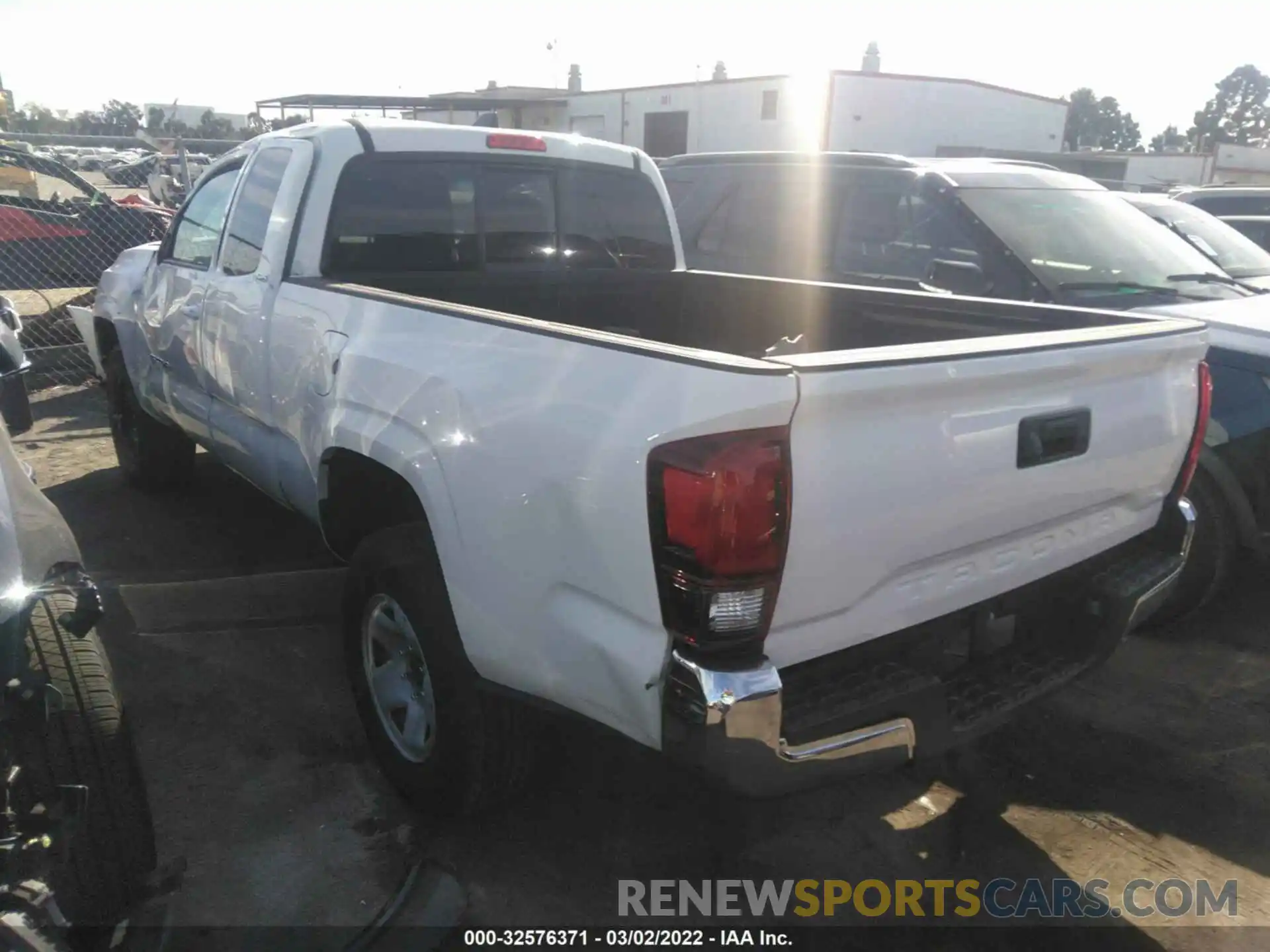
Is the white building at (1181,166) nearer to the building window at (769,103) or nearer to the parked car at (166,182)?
the building window at (769,103)

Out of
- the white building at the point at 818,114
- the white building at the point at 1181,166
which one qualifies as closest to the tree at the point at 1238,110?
the white building at the point at 1181,166

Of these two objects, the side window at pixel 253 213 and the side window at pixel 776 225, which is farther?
the side window at pixel 776 225

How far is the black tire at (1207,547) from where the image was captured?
13.6ft

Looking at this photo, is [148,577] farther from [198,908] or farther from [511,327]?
[511,327]

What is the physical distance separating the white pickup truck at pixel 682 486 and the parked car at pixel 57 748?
767 mm

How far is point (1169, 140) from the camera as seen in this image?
278 ft

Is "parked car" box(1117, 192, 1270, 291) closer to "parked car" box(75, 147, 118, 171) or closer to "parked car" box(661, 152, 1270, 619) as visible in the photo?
"parked car" box(661, 152, 1270, 619)

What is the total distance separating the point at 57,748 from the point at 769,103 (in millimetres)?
26807

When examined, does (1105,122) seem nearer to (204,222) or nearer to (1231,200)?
(1231,200)

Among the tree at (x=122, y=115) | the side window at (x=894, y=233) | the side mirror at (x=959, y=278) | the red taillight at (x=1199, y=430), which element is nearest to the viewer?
the red taillight at (x=1199, y=430)

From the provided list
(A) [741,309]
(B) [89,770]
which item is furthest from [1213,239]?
(B) [89,770]

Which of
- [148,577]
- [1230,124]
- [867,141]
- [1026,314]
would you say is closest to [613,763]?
[1026,314]

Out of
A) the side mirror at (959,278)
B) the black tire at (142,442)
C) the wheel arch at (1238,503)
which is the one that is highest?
the side mirror at (959,278)

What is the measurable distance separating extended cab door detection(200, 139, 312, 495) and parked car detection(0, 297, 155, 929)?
1.22m
